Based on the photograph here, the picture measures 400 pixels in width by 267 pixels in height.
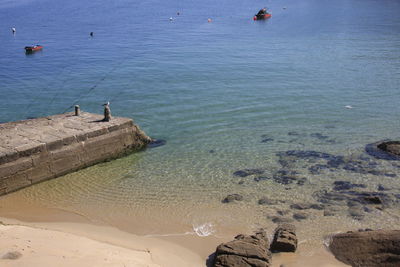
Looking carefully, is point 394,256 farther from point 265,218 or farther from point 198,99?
point 198,99

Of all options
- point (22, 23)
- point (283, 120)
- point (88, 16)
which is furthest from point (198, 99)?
point (88, 16)

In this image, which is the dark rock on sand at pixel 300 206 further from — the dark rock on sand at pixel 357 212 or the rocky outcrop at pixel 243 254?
the rocky outcrop at pixel 243 254

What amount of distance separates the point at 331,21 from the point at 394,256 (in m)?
53.7

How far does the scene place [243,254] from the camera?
35.9ft

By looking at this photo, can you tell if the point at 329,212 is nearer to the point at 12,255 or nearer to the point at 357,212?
the point at 357,212

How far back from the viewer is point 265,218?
13.9 meters

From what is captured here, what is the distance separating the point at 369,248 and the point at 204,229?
4.56m

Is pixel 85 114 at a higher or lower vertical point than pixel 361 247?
higher

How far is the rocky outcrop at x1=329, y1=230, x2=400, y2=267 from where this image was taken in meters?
11.3

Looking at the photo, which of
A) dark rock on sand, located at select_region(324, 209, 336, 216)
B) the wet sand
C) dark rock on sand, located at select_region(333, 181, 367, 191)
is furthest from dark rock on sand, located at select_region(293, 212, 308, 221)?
dark rock on sand, located at select_region(333, 181, 367, 191)

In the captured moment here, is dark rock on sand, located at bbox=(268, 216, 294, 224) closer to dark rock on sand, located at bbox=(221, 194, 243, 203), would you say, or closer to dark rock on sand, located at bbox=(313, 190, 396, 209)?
dark rock on sand, located at bbox=(221, 194, 243, 203)

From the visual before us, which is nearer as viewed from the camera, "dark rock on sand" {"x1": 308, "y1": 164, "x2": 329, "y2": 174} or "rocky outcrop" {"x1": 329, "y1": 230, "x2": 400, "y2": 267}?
"rocky outcrop" {"x1": 329, "y1": 230, "x2": 400, "y2": 267}

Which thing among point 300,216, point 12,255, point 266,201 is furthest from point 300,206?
point 12,255

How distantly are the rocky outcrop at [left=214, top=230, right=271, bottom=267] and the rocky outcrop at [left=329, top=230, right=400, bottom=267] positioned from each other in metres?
2.11
